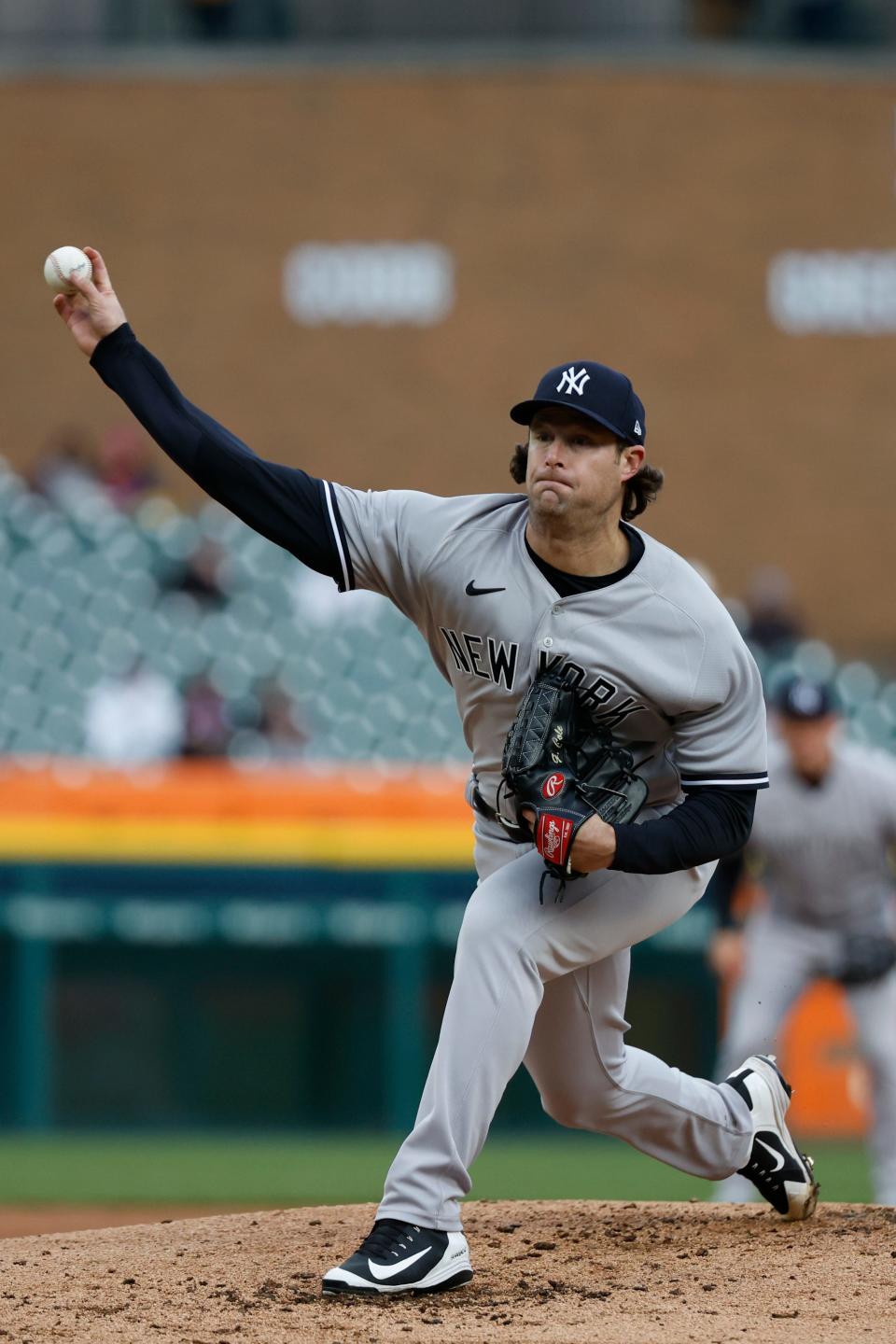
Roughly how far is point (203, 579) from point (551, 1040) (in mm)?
6902

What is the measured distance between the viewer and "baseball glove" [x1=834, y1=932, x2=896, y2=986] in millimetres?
6832

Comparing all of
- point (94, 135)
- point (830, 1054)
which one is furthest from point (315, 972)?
point (94, 135)

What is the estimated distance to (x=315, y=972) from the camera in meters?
9.38

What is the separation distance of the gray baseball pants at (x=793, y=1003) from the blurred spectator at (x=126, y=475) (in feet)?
18.3

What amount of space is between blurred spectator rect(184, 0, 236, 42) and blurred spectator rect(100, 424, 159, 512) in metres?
4.15

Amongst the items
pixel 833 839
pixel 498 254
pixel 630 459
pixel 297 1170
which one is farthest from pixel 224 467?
pixel 498 254

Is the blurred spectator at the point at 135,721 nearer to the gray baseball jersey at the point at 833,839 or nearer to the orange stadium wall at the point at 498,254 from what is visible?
the gray baseball jersey at the point at 833,839

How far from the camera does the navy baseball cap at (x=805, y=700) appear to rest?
6.60 metres

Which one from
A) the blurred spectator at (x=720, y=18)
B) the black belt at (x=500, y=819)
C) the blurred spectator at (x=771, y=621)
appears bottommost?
the blurred spectator at (x=771, y=621)

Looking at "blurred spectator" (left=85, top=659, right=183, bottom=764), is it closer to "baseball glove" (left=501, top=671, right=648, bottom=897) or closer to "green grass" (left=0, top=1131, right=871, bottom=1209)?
"green grass" (left=0, top=1131, right=871, bottom=1209)

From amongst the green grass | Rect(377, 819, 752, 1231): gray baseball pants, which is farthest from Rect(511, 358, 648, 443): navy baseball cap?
the green grass

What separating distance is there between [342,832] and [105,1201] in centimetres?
219

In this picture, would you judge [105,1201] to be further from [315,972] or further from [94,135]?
[94,135]

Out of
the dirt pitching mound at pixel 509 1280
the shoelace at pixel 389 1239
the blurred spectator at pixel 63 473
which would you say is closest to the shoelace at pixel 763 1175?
the dirt pitching mound at pixel 509 1280
